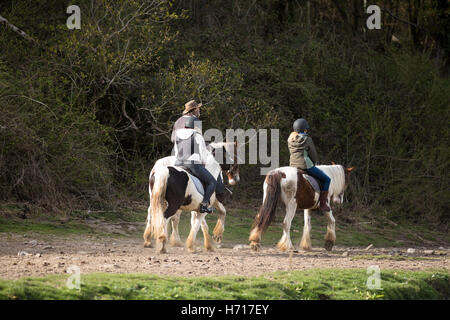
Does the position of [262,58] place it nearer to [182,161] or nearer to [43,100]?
[43,100]

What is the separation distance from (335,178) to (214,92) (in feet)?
15.6

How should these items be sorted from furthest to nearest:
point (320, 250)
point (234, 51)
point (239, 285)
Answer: point (234, 51) → point (320, 250) → point (239, 285)

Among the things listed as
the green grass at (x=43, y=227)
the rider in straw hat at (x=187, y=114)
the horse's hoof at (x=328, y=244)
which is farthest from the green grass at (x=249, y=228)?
the rider in straw hat at (x=187, y=114)

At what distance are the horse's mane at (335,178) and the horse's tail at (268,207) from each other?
128 cm

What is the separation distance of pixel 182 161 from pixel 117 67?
17.7 feet

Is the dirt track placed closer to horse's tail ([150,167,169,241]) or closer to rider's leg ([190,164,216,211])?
horse's tail ([150,167,169,241])

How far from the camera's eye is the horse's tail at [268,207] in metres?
12.0

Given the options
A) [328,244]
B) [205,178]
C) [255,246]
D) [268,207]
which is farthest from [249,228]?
[205,178]

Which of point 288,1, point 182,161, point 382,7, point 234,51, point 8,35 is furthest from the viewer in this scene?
point 382,7

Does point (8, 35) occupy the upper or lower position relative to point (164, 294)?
upper

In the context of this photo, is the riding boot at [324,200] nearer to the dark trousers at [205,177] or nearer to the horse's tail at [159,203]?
the dark trousers at [205,177]

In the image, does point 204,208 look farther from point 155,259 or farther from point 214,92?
point 214,92

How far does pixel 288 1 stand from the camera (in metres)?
22.8

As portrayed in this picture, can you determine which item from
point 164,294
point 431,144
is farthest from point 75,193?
point 431,144
